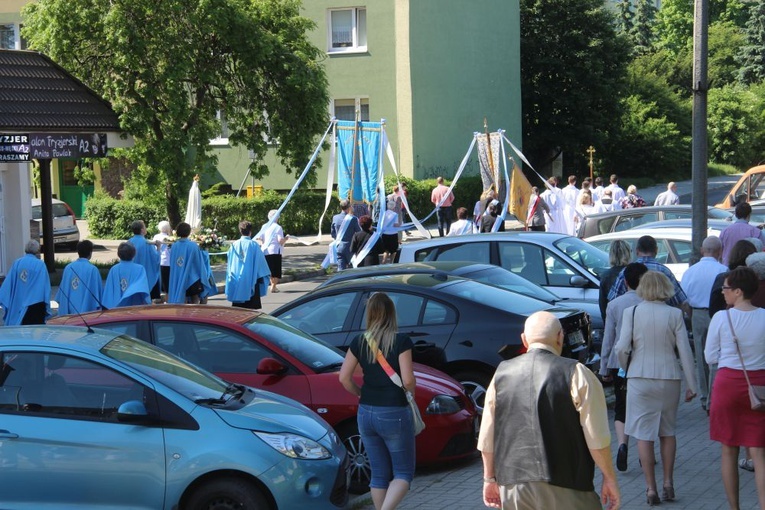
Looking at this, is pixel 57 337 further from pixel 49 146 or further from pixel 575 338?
pixel 49 146

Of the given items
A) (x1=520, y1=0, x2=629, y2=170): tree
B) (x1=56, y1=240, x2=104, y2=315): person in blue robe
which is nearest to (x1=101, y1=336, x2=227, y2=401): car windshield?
(x1=56, y1=240, x2=104, y2=315): person in blue robe

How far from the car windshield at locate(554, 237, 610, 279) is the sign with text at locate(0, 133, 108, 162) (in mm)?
11572

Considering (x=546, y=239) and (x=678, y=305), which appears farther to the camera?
(x=546, y=239)

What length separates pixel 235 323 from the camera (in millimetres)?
8391

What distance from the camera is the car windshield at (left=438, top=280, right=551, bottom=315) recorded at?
9.75m

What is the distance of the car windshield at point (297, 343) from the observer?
838 centimetres

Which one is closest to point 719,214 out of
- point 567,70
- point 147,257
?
point 147,257

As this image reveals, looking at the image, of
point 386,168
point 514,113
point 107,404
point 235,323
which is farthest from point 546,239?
point 514,113

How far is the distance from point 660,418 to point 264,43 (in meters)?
20.1

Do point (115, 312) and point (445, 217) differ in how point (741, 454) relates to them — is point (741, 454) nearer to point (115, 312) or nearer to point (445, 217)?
point (115, 312)

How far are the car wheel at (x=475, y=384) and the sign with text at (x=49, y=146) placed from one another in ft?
44.4

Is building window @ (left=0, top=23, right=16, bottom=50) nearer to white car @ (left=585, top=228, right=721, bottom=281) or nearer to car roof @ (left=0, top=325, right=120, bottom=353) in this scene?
white car @ (left=585, top=228, right=721, bottom=281)

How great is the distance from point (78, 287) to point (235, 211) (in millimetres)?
19122

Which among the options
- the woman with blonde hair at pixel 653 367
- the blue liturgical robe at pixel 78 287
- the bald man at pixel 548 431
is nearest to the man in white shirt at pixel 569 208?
→ the blue liturgical robe at pixel 78 287
